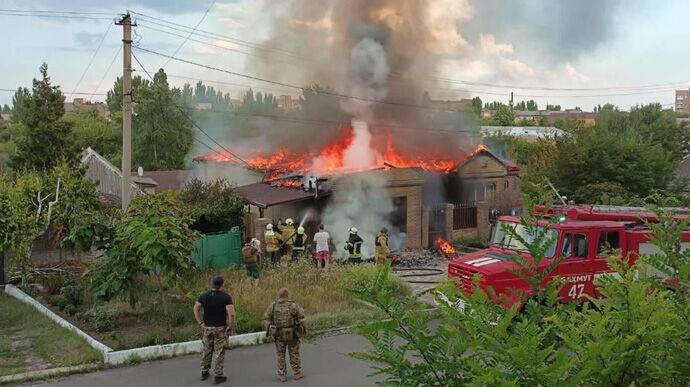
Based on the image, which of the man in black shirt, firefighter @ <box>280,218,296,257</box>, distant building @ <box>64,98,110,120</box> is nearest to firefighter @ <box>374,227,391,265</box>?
firefighter @ <box>280,218,296,257</box>

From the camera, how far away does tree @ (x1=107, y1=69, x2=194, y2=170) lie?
1722 inches

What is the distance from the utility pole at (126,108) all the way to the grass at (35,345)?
13.4 feet

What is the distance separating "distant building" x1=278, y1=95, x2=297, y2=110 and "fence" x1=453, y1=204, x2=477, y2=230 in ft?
29.7

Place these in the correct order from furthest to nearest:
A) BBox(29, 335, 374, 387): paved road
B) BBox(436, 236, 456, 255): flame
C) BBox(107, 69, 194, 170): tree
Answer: BBox(107, 69, 194, 170): tree → BBox(436, 236, 456, 255): flame → BBox(29, 335, 374, 387): paved road

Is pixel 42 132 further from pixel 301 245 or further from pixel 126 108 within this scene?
pixel 301 245

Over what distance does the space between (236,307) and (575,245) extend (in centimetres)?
635

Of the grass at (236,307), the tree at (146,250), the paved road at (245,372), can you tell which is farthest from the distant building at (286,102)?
the paved road at (245,372)

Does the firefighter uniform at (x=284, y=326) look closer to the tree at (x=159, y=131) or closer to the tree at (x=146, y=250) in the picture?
the tree at (x=146, y=250)

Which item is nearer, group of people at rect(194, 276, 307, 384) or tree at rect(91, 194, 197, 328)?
group of people at rect(194, 276, 307, 384)

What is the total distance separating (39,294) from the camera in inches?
532

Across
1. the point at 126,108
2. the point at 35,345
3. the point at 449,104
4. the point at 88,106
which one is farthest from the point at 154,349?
the point at 88,106

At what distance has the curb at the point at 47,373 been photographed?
26.9 ft

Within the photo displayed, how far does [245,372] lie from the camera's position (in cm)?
871

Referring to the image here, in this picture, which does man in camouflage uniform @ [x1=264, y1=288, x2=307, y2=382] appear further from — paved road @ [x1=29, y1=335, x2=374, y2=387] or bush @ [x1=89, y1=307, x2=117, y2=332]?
bush @ [x1=89, y1=307, x2=117, y2=332]
